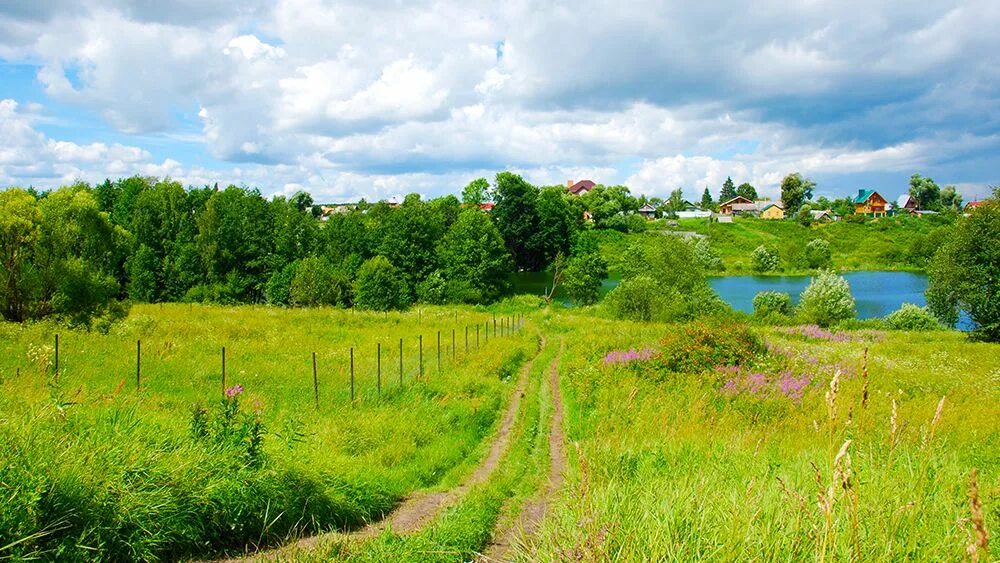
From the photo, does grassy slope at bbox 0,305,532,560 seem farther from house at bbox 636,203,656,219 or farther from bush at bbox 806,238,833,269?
house at bbox 636,203,656,219

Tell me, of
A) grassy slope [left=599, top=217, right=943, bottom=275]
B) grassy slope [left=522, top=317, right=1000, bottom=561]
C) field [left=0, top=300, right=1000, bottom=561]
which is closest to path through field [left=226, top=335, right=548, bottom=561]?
field [left=0, top=300, right=1000, bottom=561]

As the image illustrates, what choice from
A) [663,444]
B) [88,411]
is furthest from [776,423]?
[88,411]

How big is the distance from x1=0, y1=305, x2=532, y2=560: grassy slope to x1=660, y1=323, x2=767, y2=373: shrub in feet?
17.8

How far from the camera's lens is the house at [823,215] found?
11175 centimetres

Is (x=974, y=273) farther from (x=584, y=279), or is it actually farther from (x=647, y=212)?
(x=647, y=212)

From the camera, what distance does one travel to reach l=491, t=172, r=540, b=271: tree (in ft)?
255

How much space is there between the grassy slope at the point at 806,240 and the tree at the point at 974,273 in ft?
140

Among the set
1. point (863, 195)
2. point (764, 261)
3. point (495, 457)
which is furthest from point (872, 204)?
point (495, 457)

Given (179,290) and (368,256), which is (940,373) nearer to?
(368,256)

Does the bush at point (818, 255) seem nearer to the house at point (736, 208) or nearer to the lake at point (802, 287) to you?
the lake at point (802, 287)

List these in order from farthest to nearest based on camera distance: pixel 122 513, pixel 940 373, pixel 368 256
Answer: pixel 368 256 < pixel 940 373 < pixel 122 513

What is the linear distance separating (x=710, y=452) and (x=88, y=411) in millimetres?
8340

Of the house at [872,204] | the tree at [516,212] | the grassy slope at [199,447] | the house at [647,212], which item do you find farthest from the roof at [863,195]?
the grassy slope at [199,447]

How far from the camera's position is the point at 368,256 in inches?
2375
